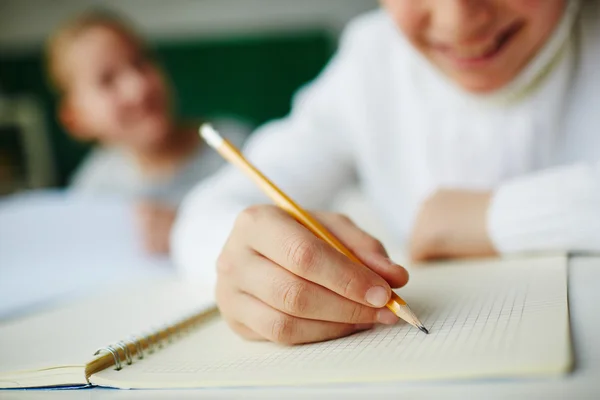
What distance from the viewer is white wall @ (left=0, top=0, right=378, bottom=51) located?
3123 millimetres

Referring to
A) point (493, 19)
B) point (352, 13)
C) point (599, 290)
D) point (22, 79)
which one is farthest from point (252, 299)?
point (22, 79)

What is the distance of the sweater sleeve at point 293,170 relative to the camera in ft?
2.01

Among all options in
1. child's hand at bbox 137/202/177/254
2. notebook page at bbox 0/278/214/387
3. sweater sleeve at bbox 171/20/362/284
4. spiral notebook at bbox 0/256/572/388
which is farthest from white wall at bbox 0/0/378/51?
spiral notebook at bbox 0/256/572/388

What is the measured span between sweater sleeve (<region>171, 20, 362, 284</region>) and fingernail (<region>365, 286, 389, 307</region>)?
0.24m

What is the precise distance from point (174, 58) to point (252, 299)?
2.92 m

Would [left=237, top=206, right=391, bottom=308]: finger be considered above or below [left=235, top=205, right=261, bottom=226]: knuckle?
below

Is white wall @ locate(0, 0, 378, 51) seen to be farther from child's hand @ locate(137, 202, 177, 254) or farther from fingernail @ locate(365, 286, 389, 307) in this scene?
fingernail @ locate(365, 286, 389, 307)

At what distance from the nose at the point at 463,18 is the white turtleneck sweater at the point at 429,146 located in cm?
13

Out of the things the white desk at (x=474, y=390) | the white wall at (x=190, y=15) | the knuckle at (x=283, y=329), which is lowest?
the white desk at (x=474, y=390)

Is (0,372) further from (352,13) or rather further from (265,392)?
(352,13)

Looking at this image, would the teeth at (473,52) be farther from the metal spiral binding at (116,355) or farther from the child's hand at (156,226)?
the child's hand at (156,226)

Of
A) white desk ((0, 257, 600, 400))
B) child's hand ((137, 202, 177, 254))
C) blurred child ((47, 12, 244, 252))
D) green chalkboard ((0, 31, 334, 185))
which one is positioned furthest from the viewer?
green chalkboard ((0, 31, 334, 185))

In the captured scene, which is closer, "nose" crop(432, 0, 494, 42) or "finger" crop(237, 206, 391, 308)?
"finger" crop(237, 206, 391, 308)

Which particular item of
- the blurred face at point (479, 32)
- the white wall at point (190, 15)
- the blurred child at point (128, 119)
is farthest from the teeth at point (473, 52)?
the white wall at point (190, 15)
